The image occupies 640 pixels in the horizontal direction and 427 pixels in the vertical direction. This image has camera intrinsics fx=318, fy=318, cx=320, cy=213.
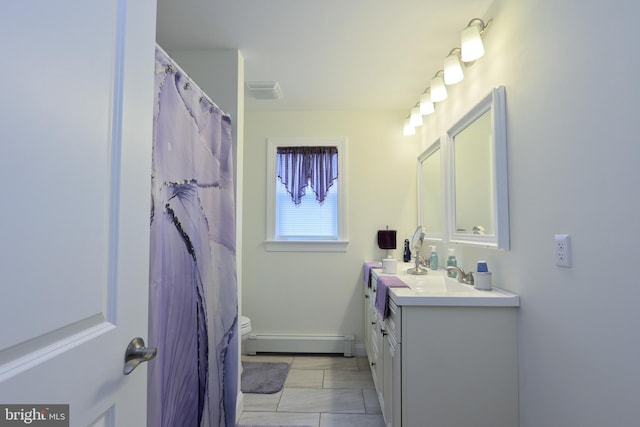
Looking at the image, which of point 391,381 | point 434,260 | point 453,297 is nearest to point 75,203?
point 453,297

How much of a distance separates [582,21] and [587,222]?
66 cm

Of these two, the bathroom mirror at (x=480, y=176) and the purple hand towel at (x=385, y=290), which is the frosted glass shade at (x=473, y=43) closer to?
the bathroom mirror at (x=480, y=176)

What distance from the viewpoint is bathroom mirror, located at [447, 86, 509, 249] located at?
4.98ft

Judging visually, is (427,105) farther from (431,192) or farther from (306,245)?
(306,245)

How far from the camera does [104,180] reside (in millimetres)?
647

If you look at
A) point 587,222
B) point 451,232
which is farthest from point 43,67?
point 451,232

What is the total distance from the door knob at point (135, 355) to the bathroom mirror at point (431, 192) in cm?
204

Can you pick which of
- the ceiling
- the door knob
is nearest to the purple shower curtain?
the door knob

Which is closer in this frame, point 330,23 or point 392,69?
point 330,23

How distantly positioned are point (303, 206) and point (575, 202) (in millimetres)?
2278

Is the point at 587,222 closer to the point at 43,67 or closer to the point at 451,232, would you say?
the point at 451,232

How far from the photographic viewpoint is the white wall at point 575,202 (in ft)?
2.95

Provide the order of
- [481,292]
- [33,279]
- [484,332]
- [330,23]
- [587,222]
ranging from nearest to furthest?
[33,279] < [587,222] < [484,332] < [481,292] < [330,23]

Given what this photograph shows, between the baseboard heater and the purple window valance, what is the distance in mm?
1283
